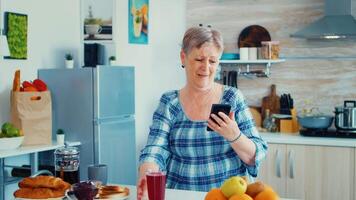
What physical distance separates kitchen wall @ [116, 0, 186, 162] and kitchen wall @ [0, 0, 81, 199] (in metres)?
0.71

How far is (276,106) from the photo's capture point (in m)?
5.18

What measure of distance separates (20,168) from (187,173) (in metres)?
2.16

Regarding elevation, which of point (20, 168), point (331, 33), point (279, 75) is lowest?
point (20, 168)

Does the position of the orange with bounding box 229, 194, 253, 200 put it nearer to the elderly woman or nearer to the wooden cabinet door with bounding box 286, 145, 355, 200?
the elderly woman

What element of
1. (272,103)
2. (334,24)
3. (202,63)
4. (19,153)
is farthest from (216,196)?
(272,103)

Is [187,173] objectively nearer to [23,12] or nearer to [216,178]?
[216,178]

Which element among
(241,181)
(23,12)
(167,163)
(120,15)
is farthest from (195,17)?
(241,181)

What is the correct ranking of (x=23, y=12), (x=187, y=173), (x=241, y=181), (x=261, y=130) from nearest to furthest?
(x=241, y=181), (x=187, y=173), (x=23, y=12), (x=261, y=130)

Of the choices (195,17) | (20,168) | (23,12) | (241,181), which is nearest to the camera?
(241,181)

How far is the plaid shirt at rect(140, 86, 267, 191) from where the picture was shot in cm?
238

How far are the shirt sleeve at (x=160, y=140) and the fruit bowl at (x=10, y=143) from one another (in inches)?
68.3

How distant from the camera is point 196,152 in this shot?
240cm

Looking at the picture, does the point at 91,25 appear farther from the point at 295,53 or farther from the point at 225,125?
the point at 225,125

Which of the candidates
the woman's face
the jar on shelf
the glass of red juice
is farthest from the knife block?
the glass of red juice
